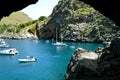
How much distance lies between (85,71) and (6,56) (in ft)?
273

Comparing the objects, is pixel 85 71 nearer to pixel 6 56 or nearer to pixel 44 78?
pixel 44 78

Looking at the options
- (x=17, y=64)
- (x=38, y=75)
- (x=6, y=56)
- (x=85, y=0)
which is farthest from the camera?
(x=6, y=56)

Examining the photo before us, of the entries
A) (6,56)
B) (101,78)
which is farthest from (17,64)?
(101,78)

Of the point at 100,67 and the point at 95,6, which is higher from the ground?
the point at 95,6

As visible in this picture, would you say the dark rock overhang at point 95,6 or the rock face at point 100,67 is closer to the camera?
the dark rock overhang at point 95,6

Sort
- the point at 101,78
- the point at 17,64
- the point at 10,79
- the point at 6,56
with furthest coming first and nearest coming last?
the point at 6,56
the point at 17,64
the point at 10,79
the point at 101,78

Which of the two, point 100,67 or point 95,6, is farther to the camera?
point 100,67

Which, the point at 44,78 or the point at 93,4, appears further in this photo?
the point at 44,78

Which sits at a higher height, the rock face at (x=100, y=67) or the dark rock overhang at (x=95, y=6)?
the dark rock overhang at (x=95, y=6)

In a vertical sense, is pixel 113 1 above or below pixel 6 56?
above

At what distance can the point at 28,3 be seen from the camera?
74.0ft

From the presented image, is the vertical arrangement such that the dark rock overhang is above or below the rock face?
above

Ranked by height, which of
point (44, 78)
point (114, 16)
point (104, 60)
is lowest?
point (44, 78)

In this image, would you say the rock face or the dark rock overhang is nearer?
the dark rock overhang
